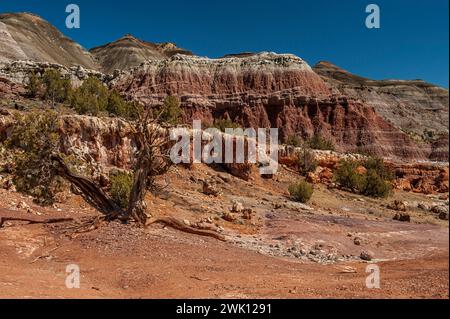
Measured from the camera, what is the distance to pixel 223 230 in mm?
16359

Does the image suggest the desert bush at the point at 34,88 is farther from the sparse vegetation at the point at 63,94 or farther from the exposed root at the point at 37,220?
the exposed root at the point at 37,220

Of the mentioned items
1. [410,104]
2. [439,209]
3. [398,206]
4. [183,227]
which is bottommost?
[439,209]

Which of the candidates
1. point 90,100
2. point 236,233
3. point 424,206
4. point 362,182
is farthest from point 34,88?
point 424,206

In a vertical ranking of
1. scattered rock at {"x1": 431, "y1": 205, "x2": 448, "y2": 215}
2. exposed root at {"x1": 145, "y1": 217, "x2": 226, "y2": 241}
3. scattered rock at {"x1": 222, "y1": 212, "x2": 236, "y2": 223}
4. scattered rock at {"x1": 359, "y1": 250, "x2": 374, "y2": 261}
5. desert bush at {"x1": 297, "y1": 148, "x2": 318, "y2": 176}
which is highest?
desert bush at {"x1": 297, "y1": 148, "x2": 318, "y2": 176}

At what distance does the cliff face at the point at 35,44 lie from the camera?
72500 mm

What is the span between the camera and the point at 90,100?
113ft

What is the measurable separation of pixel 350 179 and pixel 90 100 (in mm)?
22895

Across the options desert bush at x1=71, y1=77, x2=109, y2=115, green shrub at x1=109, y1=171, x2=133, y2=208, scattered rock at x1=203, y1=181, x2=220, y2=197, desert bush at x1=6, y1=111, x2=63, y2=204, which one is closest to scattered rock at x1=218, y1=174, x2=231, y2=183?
scattered rock at x1=203, y1=181, x2=220, y2=197

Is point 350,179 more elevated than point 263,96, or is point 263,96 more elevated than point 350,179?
point 263,96

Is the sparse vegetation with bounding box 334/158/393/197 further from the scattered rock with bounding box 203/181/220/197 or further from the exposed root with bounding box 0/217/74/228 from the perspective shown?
the exposed root with bounding box 0/217/74/228

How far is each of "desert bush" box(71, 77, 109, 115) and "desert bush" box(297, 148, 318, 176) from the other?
1852 cm

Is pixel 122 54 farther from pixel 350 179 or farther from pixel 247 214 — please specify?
pixel 247 214

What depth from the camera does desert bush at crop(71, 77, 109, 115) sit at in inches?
1277

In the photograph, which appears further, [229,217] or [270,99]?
[270,99]
